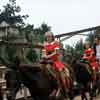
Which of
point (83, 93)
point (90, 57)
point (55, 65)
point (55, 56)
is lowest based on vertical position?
point (83, 93)

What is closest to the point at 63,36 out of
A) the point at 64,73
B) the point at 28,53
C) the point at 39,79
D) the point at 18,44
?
the point at 28,53

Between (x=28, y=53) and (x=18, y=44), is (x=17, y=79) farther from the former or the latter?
(x=28, y=53)

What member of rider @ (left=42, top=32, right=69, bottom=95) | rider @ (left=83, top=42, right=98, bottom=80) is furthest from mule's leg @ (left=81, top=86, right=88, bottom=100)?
rider @ (left=42, top=32, right=69, bottom=95)

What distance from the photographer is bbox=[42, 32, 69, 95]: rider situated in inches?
416

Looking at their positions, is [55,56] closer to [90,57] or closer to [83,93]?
[83,93]

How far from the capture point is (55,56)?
10.8 meters

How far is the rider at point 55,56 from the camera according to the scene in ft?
34.6

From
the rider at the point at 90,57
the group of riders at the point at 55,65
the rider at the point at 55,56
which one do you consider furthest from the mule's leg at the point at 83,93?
the rider at the point at 55,56

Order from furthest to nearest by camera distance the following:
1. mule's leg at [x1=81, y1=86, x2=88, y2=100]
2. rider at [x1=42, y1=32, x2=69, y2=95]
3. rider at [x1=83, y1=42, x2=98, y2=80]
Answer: rider at [x1=83, y1=42, x2=98, y2=80], mule's leg at [x1=81, y1=86, x2=88, y2=100], rider at [x1=42, y1=32, x2=69, y2=95]

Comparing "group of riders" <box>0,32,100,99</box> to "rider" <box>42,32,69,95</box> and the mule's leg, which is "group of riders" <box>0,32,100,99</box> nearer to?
"rider" <box>42,32,69,95</box>

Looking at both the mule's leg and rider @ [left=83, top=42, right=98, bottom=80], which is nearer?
the mule's leg

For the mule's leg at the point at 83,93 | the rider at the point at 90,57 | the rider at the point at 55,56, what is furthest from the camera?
the rider at the point at 90,57

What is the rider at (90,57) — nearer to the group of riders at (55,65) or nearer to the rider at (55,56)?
the group of riders at (55,65)

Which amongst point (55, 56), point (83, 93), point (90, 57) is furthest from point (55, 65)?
point (90, 57)
